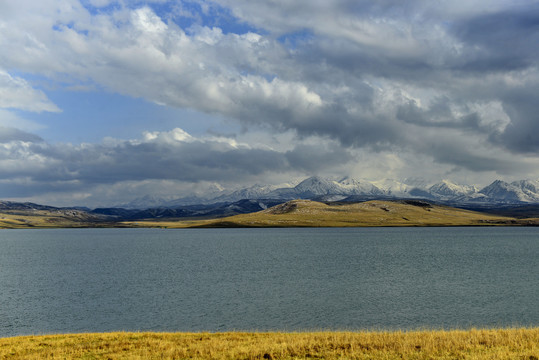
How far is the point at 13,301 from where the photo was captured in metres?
64.1

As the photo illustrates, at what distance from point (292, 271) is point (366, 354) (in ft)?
228

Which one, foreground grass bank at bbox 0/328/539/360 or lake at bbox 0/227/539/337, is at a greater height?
foreground grass bank at bbox 0/328/539/360

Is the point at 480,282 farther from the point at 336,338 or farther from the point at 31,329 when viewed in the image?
the point at 31,329

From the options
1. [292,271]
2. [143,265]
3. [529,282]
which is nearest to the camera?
[529,282]

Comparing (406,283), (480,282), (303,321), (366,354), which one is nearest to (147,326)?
(303,321)

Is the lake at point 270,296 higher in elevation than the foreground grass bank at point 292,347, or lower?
lower

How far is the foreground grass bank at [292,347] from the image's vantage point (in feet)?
83.2

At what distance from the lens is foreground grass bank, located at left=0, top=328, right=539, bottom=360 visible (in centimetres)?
2535

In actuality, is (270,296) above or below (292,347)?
below

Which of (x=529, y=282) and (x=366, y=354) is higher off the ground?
(x=366, y=354)

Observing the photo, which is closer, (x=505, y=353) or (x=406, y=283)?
(x=505, y=353)

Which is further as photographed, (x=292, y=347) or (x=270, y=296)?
(x=270, y=296)

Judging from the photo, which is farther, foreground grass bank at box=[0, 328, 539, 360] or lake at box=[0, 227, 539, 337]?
lake at box=[0, 227, 539, 337]

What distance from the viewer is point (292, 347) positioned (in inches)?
1076
